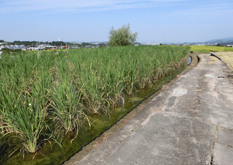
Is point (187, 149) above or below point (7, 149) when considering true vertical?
above

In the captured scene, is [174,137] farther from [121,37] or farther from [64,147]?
[121,37]

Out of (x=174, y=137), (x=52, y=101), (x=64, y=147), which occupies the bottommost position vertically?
(x=64, y=147)

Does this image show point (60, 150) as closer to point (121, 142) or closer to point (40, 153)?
point (40, 153)

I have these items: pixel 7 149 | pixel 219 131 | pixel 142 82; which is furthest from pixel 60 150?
pixel 142 82

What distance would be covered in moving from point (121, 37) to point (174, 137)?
26.6 m

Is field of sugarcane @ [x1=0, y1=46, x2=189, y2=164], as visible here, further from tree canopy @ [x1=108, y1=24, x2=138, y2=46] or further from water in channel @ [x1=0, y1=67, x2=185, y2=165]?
tree canopy @ [x1=108, y1=24, x2=138, y2=46]

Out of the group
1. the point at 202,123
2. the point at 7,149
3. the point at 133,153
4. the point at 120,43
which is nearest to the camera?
the point at 133,153

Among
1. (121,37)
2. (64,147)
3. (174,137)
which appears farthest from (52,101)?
(121,37)

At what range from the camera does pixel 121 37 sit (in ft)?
89.5

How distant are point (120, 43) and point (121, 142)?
26386 millimetres

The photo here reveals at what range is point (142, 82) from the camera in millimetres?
4988

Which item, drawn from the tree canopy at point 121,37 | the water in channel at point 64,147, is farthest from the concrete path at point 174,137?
the tree canopy at point 121,37

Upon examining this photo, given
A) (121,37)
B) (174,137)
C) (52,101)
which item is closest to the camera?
(174,137)

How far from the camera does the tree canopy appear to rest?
2727cm
